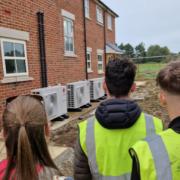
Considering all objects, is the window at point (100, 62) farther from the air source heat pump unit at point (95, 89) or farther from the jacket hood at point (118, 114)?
the jacket hood at point (118, 114)

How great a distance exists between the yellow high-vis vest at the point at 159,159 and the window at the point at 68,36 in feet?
33.7

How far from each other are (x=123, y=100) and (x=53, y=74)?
8.23 meters

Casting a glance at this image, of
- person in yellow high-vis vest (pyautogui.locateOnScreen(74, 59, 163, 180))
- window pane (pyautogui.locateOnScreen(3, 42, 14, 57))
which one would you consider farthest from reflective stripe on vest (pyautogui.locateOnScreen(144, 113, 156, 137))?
window pane (pyautogui.locateOnScreen(3, 42, 14, 57))

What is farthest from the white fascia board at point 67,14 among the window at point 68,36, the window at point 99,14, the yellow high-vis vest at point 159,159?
the yellow high-vis vest at point 159,159

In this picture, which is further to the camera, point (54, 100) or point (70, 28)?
point (70, 28)

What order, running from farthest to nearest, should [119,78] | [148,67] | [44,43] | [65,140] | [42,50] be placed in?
1. [148,67]
2. [44,43]
3. [42,50]
4. [65,140]
5. [119,78]

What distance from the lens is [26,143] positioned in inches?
59.5

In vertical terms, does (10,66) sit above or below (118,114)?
above

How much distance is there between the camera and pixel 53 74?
1005 centimetres

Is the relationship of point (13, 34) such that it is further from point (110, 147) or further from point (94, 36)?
point (94, 36)

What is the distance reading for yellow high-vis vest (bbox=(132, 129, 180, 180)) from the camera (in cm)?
142

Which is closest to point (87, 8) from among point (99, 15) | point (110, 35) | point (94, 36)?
point (94, 36)

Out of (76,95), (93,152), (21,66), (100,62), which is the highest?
(21,66)

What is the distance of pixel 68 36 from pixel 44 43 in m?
2.64
